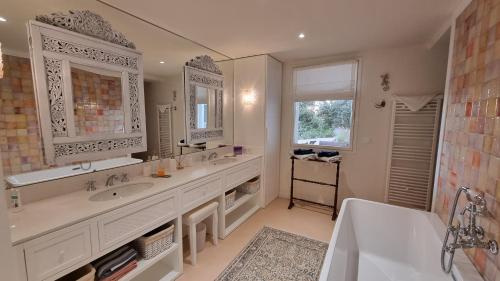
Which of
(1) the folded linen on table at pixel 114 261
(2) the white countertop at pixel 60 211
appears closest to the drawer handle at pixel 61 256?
(2) the white countertop at pixel 60 211

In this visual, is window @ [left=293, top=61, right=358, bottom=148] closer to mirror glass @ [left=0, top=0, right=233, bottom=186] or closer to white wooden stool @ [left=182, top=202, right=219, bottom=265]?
mirror glass @ [left=0, top=0, right=233, bottom=186]

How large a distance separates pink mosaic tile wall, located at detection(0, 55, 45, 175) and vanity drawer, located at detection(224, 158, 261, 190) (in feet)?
5.66

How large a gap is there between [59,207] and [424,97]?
386cm

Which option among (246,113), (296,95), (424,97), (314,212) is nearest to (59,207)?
(246,113)

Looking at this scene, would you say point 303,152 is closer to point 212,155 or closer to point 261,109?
point 261,109

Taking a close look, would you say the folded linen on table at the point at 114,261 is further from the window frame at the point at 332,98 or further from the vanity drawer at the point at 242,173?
the window frame at the point at 332,98

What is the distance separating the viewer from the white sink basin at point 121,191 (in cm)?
172

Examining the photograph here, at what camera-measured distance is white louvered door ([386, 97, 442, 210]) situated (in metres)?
2.78

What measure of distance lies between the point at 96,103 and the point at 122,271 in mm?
1342

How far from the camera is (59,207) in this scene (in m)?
1.41

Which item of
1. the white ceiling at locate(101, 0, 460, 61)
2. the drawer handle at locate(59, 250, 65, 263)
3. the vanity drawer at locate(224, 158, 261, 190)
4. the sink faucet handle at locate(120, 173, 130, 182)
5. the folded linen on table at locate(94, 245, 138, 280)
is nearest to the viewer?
the drawer handle at locate(59, 250, 65, 263)

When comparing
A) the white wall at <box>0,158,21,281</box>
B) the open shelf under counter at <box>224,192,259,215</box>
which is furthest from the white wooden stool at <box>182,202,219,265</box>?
the white wall at <box>0,158,21,281</box>

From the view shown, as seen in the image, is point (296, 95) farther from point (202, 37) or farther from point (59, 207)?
point (59, 207)

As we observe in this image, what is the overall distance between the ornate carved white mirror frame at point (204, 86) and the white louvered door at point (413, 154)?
2.49m
